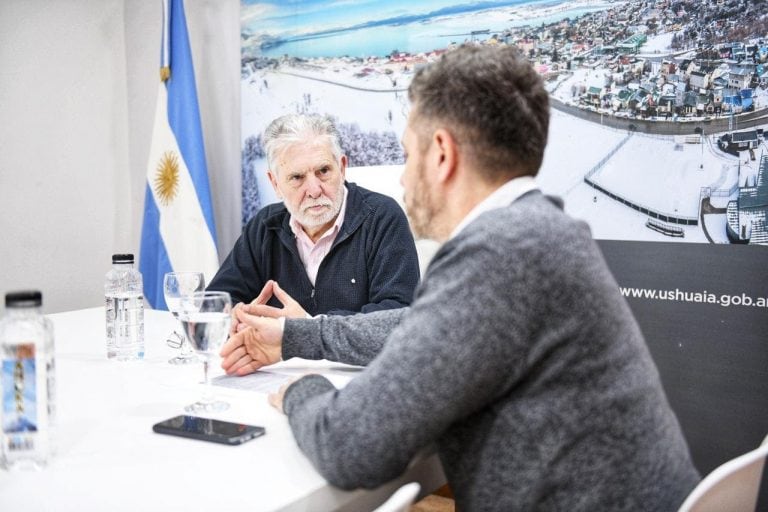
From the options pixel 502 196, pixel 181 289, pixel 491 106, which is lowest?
pixel 181 289

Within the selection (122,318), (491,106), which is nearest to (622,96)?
(491,106)

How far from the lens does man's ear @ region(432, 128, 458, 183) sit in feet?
3.65

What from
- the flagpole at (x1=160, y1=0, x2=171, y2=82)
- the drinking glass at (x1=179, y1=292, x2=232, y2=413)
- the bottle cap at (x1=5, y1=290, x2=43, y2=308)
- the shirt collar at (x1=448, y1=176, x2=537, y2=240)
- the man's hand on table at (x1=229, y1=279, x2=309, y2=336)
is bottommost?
the man's hand on table at (x1=229, y1=279, x2=309, y2=336)

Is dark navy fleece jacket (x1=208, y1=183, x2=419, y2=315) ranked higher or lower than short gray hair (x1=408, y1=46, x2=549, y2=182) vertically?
lower

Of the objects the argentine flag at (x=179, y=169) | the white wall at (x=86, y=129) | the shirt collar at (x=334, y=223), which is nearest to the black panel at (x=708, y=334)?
the shirt collar at (x=334, y=223)

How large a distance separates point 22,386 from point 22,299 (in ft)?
0.39

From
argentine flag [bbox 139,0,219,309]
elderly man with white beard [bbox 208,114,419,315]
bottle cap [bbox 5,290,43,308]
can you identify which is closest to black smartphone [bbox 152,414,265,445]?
bottle cap [bbox 5,290,43,308]

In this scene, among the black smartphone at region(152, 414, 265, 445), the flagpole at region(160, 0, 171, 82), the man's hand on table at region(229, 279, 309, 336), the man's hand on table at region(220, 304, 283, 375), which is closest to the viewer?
the black smartphone at region(152, 414, 265, 445)

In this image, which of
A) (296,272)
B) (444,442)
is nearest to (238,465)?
(444,442)

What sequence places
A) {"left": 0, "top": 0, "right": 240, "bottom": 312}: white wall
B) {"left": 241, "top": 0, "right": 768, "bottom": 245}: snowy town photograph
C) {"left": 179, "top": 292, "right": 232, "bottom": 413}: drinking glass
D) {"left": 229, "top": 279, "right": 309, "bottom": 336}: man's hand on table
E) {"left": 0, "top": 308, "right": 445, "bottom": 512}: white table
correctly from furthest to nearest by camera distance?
{"left": 0, "top": 0, "right": 240, "bottom": 312}: white wall < {"left": 241, "top": 0, "right": 768, "bottom": 245}: snowy town photograph < {"left": 229, "top": 279, "right": 309, "bottom": 336}: man's hand on table < {"left": 179, "top": 292, "right": 232, "bottom": 413}: drinking glass < {"left": 0, "top": 308, "right": 445, "bottom": 512}: white table

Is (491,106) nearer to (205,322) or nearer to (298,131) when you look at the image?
(205,322)

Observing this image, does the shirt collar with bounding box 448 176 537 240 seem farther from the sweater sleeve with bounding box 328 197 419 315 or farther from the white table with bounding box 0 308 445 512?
the sweater sleeve with bounding box 328 197 419 315

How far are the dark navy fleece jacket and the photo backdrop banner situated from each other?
0.61 metres

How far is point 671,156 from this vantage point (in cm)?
261
